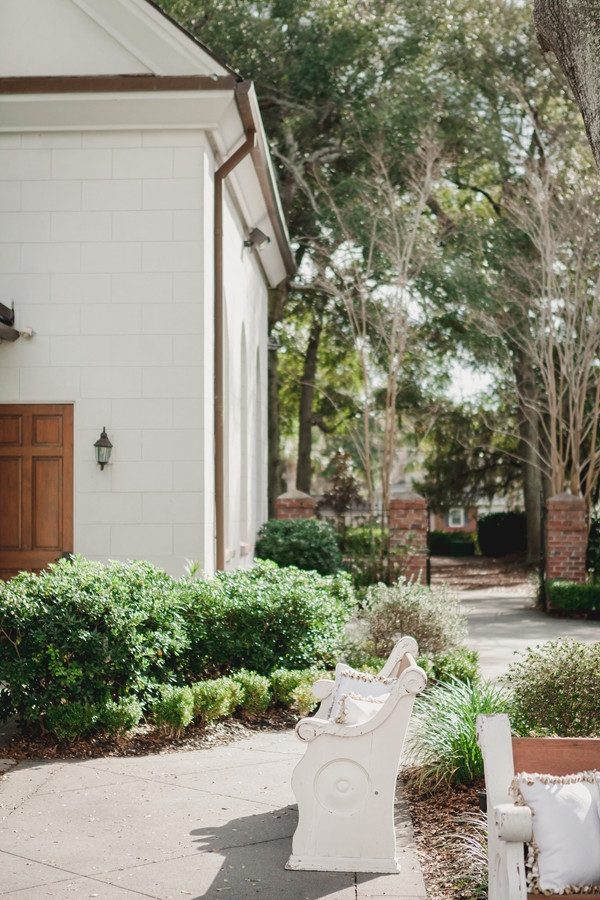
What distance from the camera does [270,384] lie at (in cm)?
2592

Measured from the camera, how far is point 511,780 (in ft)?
11.8

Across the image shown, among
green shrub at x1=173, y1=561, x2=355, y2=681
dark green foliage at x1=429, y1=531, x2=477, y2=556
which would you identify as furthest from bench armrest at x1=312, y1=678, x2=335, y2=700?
dark green foliage at x1=429, y1=531, x2=477, y2=556

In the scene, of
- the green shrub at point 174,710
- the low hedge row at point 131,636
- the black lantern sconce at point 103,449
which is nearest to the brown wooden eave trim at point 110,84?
the black lantern sconce at point 103,449

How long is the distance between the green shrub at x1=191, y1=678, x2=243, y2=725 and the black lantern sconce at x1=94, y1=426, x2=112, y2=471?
3291 millimetres

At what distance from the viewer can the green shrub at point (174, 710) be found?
709 cm

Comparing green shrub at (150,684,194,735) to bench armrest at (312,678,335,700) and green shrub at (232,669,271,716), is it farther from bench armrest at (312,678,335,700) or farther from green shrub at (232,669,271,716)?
bench armrest at (312,678,335,700)

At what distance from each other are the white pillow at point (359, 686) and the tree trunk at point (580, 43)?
9.64 ft

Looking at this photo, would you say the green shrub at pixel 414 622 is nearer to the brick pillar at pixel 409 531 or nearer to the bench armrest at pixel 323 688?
the bench armrest at pixel 323 688

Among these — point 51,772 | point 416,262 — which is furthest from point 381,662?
point 416,262

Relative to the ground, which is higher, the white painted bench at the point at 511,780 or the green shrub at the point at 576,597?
the white painted bench at the point at 511,780

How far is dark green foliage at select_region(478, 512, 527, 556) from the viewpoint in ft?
111

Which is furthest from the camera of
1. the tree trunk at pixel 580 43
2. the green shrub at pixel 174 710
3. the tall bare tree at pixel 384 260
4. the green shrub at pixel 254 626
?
the tall bare tree at pixel 384 260

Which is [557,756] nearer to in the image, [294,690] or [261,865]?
[261,865]

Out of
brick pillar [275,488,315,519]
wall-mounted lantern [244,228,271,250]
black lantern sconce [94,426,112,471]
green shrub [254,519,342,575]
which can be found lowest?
green shrub [254,519,342,575]
